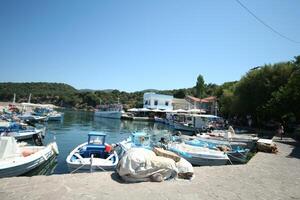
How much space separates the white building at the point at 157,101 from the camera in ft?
279

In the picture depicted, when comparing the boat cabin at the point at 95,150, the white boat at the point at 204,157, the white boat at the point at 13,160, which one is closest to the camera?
the white boat at the point at 13,160

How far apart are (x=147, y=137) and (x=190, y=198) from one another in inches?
590

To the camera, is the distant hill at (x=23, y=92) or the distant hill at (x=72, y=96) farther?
the distant hill at (x=23, y=92)

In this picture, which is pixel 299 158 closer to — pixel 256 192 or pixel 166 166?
pixel 256 192

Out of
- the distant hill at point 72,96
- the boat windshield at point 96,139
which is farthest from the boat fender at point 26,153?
the distant hill at point 72,96

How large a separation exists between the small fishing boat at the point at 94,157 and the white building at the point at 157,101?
65901 millimetres

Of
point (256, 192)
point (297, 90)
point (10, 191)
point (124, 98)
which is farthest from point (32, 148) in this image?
point (124, 98)

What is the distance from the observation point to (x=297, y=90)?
3072 cm

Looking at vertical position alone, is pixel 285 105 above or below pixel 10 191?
above

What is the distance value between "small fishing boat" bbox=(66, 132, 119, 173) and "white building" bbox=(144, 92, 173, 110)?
216 feet

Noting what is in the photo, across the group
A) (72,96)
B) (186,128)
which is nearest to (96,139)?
(186,128)

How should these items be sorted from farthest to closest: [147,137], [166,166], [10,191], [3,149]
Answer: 1. [147,137]
2. [3,149]
3. [166,166]
4. [10,191]

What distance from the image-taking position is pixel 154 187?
7785mm

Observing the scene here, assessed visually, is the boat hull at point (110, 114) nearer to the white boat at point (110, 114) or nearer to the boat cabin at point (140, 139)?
the white boat at point (110, 114)
